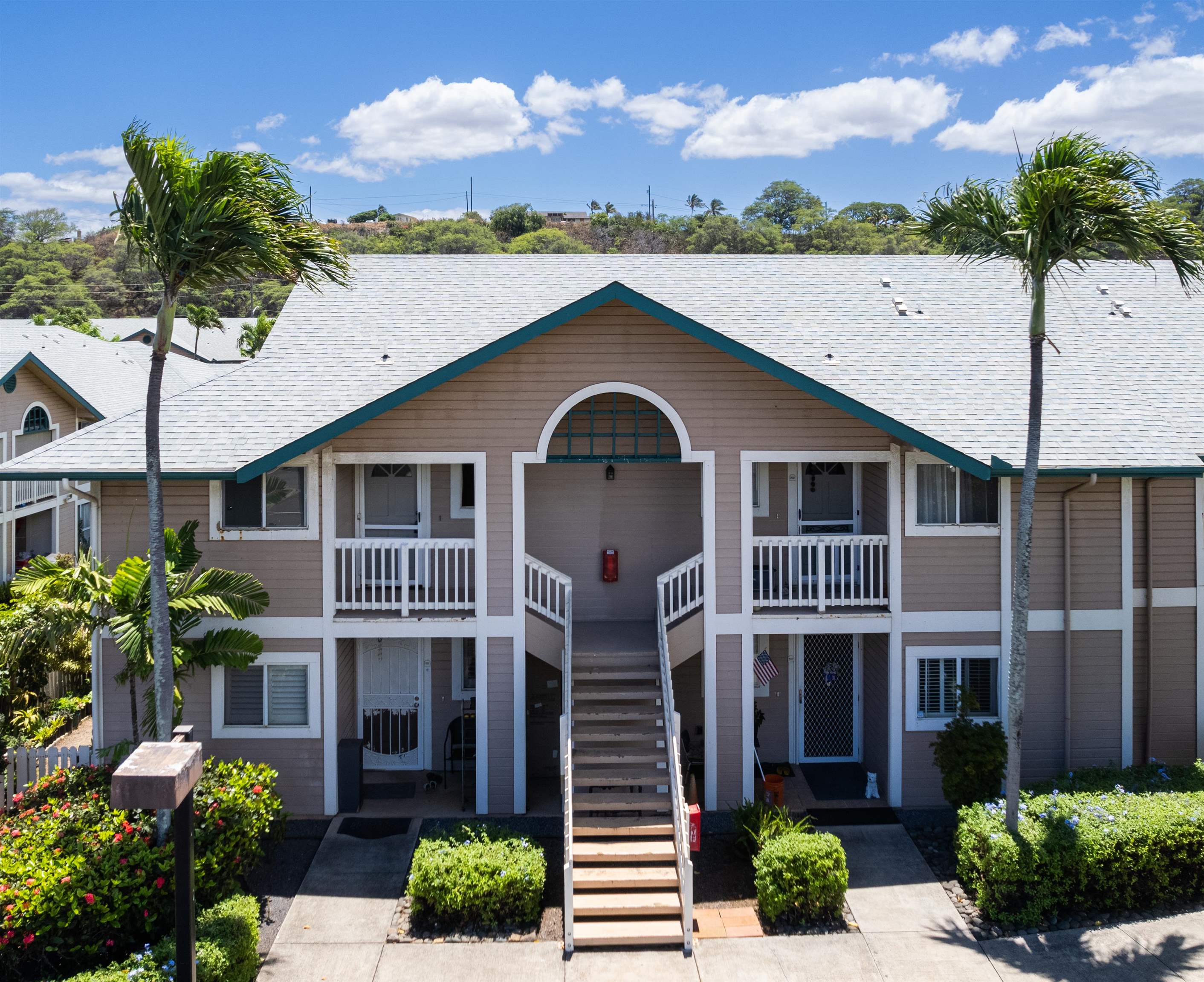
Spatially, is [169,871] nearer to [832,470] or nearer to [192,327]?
[832,470]

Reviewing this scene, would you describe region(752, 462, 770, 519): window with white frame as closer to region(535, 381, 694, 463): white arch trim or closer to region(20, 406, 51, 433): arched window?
region(535, 381, 694, 463): white arch trim

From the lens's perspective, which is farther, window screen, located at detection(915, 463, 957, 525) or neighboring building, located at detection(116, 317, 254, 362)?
neighboring building, located at detection(116, 317, 254, 362)

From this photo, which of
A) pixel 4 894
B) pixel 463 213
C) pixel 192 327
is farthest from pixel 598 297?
pixel 463 213

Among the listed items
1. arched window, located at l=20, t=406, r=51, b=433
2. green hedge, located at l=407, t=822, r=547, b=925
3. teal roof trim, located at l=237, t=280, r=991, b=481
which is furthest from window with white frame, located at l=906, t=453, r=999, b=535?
arched window, located at l=20, t=406, r=51, b=433

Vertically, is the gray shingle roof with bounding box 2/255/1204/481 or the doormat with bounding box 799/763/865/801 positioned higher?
the gray shingle roof with bounding box 2/255/1204/481

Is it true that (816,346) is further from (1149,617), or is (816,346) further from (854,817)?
(854,817)

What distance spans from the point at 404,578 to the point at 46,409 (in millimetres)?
19134

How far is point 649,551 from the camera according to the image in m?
16.0

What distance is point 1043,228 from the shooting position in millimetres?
10594

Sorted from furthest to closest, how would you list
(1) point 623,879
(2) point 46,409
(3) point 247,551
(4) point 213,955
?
(2) point 46,409 → (3) point 247,551 → (1) point 623,879 → (4) point 213,955

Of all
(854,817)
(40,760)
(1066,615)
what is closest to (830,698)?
(854,817)

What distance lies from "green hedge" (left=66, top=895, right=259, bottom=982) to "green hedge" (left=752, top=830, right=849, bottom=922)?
19.3ft

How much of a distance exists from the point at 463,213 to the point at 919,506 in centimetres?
12818

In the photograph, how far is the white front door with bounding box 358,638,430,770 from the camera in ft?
51.9
